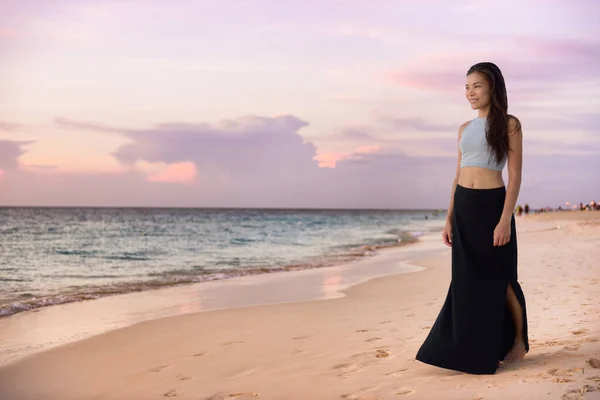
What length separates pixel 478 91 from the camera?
4078mm

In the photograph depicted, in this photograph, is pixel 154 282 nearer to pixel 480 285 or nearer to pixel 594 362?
pixel 480 285

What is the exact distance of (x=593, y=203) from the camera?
7750 cm

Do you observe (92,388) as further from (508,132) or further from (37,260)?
(37,260)

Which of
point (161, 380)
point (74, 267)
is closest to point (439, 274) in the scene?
point (161, 380)

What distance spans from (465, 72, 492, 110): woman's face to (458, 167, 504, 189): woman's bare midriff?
1.54 feet

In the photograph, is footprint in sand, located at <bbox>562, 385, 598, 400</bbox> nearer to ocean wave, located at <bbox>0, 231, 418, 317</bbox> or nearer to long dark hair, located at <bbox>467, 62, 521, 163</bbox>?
long dark hair, located at <bbox>467, 62, 521, 163</bbox>

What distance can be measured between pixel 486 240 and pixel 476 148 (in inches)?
26.2

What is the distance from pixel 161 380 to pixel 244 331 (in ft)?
7.48

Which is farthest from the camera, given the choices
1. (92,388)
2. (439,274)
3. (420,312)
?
(439,274)

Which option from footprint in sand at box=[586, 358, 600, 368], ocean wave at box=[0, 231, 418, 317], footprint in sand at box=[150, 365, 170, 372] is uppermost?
footprint in sand at box=[586, 358, 600, 368]

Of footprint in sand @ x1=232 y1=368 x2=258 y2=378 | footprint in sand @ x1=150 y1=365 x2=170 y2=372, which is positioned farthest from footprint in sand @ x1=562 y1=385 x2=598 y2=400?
footprint in sand @ x1=150 y1=365 x2=170 y2=372

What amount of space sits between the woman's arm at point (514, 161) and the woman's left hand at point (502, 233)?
0.03m

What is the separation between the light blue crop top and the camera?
4051 millimetres

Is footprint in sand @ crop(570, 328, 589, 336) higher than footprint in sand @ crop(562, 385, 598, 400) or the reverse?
the reverse
